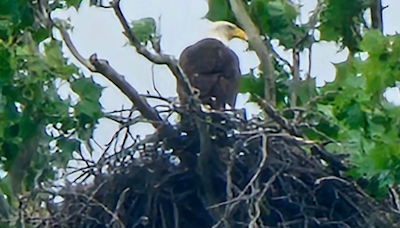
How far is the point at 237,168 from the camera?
521cm

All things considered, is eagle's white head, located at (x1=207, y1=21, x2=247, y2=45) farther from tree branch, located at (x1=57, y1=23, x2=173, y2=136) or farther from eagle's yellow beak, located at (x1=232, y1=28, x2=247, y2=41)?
tree branch, located at (x1=57, y1=23, x2=173, y2=136)

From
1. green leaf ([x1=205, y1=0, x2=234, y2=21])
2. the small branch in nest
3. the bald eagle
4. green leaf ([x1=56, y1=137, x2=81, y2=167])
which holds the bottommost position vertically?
the small branch in nest

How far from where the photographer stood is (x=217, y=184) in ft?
17.2

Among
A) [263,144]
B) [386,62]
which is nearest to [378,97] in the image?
[386,62]

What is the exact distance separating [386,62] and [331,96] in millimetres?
631

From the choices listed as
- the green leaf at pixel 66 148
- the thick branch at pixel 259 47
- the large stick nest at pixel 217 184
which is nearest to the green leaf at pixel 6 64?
the green leaf at pixel 66 148

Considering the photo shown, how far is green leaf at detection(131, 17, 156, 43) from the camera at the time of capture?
6.02 metres

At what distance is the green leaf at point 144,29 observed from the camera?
6.02 meters

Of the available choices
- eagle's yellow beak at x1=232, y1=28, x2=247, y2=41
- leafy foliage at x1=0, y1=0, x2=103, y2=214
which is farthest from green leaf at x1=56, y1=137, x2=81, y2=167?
eagle's yellow beak at x1=232, y1=28, x2=247, y2=41

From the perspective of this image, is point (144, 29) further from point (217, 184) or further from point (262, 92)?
point (217, 184)

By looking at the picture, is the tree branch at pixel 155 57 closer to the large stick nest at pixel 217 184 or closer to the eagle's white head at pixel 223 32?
the large stick nest at pixel 217 184

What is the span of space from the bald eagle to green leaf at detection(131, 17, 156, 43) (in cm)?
26

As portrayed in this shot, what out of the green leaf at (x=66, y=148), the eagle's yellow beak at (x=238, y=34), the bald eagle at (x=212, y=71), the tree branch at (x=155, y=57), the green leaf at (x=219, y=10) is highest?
the eagle's yellow beak at (x=238, y=34)

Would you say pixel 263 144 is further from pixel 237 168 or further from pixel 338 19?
pixel 338 19
